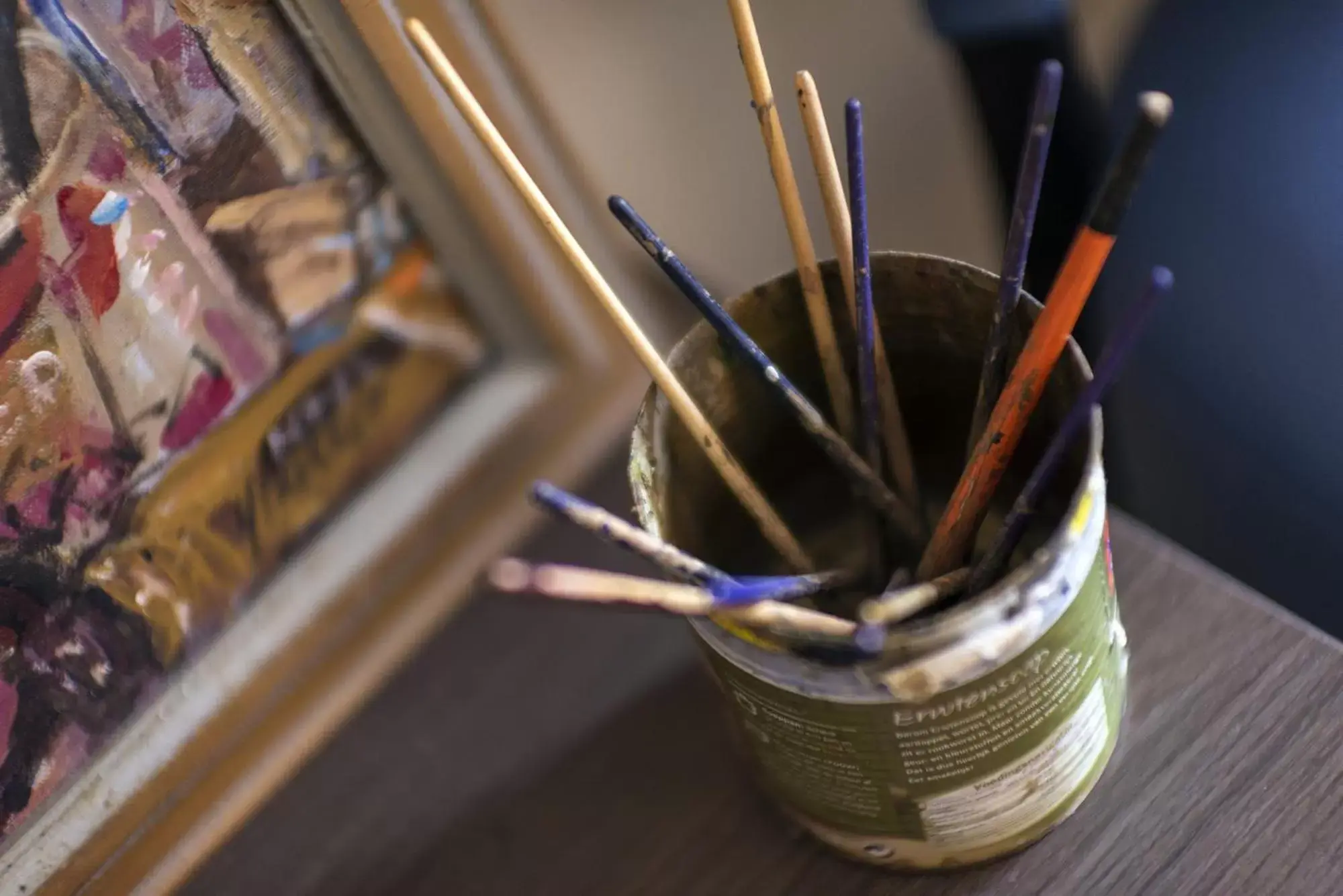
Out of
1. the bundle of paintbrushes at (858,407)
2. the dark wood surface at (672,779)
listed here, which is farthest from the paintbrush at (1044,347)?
the dark wood surface at (672,779)

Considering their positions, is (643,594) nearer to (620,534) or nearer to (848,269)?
(620,534)

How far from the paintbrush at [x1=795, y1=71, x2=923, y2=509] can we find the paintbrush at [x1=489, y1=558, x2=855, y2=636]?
3.6 inches

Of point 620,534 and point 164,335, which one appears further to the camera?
point 164,335

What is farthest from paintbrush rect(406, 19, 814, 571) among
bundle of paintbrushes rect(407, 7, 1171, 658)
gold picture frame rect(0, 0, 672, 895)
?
gold picture frame rect(0, 0, 672, 895)

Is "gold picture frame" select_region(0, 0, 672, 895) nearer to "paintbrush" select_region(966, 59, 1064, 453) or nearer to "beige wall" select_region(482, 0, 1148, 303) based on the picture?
"beige wall" select_region(482, 0, 1148, 303)

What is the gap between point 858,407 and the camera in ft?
1.11

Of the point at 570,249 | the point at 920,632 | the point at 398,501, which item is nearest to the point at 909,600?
the point at 920,632

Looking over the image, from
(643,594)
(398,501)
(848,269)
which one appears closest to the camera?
(643,594)

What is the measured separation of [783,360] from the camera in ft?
1.13

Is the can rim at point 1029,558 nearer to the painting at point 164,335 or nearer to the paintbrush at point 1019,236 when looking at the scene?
the paintbrush at point 1019,236

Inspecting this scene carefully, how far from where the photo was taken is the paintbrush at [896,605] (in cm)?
23

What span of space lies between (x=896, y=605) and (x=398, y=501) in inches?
9.6

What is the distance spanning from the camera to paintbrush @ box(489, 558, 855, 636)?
188 mm

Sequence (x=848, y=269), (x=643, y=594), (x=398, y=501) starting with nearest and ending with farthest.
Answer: (x=643, y=594) < (x=848, y=269) < (x=398, y=501)
